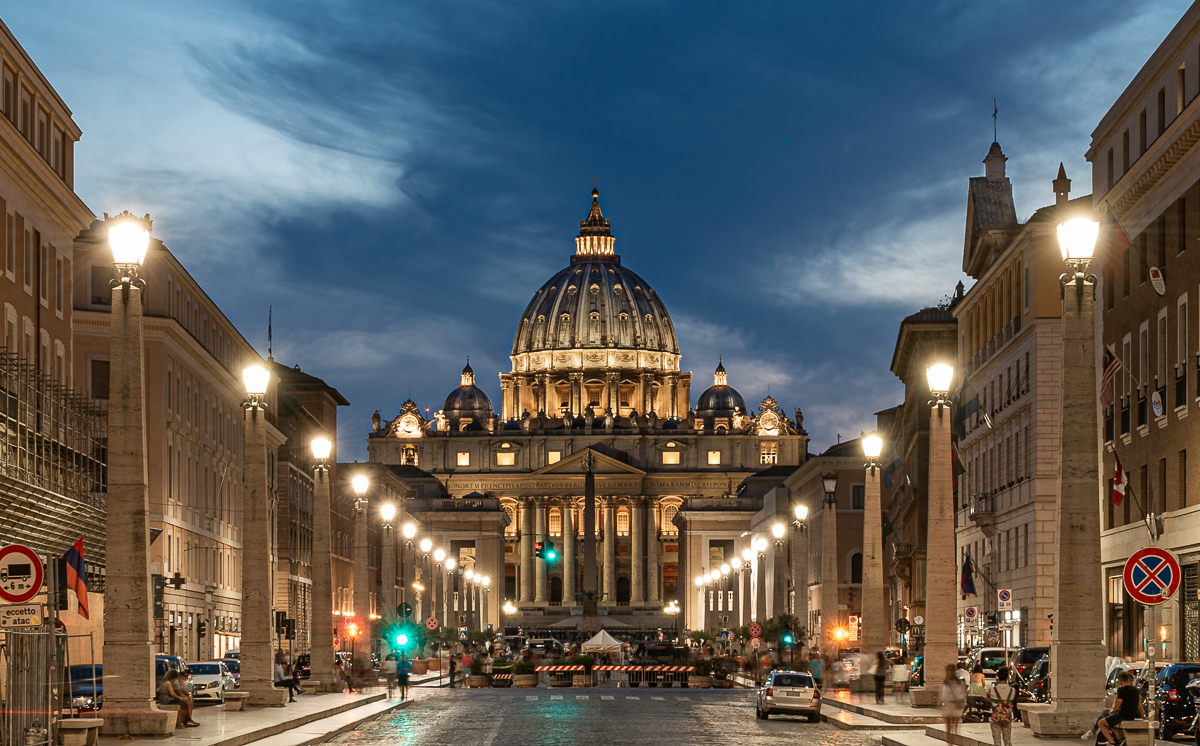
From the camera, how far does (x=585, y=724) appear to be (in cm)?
3812

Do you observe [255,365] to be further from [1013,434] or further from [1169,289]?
[1013,434]

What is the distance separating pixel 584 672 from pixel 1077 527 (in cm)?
4807

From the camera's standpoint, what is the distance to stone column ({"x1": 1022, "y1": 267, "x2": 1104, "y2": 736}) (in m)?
26.4

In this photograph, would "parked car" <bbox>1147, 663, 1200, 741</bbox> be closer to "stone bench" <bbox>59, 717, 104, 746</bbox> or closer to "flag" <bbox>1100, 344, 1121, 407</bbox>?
"flag" <bbox>1100, 344, 1121, 407</bbox>

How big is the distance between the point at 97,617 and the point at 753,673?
35346mm

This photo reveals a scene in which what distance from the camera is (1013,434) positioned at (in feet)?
209

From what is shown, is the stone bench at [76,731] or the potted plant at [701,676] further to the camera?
the potted plant at [701,676]

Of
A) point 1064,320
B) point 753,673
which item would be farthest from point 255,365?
point 753,673

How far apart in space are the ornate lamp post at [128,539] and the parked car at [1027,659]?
67.1ft

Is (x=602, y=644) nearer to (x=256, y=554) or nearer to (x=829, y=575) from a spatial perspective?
(x=829, y=575)

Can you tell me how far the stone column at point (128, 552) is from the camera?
89.9 ft

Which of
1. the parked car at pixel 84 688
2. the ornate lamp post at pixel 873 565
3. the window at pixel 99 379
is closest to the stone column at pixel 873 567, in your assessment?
the ornate lamp post at pixel 873 565

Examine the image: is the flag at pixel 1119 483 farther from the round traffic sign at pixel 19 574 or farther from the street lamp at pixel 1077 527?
the round traffic sign at pixel 19 574

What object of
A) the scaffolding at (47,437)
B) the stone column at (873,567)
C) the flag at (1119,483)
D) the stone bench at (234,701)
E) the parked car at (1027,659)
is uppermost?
the scaffolding at (47,437)
